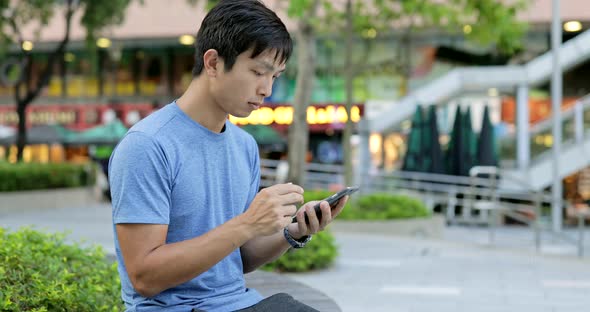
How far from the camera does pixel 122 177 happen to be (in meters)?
2.61

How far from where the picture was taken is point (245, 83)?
276cm

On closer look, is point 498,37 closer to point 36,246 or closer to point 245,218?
point 36,246

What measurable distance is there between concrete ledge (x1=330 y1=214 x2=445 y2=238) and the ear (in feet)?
44.6

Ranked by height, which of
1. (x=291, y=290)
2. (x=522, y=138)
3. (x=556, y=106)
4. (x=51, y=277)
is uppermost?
(x=556, y=106)

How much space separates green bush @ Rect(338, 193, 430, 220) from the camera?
16922 millimetres

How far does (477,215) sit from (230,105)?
20.2 meters

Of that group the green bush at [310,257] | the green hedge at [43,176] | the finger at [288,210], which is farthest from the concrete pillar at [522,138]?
the finger at [288,210]

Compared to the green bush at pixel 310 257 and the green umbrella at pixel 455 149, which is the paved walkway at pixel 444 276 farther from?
the green umbrella at pixel 455 149

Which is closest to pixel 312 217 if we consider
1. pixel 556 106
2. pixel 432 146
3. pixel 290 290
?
pixel 290 290

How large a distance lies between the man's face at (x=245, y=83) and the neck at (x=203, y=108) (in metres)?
0.04

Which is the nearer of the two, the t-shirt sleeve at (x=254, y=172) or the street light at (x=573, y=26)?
the t-shirt sleeve at (x=254, y=172)

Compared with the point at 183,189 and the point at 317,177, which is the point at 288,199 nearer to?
the point at 183,189

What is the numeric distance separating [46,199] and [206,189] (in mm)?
21487

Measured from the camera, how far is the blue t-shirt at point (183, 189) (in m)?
2.62
